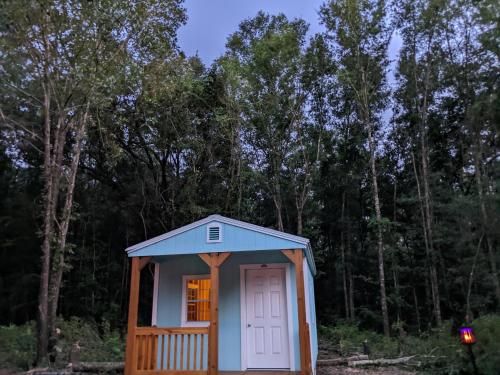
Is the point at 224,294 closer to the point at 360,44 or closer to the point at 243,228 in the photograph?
the point at 243,228

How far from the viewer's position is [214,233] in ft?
19.9

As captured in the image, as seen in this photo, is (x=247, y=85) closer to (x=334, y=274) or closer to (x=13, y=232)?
(x=334, y=274)

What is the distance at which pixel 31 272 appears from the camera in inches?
530

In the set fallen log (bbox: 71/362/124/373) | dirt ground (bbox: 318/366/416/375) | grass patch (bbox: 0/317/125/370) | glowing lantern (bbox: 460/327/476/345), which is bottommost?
dirt ground (bbox: 318/366/416/375)

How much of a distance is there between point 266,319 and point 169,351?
1.72 m

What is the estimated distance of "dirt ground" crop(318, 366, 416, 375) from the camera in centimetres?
691

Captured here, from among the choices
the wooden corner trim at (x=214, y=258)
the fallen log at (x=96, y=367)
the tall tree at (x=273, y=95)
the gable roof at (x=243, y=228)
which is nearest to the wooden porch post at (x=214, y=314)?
the wooden corner trim at (x=214, y=258)

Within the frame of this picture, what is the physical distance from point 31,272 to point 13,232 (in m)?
1.61

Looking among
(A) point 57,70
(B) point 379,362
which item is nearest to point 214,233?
(B) point 379,362

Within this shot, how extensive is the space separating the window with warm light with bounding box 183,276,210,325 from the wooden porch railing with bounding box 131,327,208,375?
2.14 ft

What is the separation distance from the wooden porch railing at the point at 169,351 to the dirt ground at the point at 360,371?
2630 mm

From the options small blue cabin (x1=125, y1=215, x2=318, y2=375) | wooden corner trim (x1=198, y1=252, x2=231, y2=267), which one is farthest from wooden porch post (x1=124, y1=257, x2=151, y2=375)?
wooden corner trim (x1=198, y1=252, x2=231, y2=267)

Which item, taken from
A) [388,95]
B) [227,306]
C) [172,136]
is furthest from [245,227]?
[388,95]

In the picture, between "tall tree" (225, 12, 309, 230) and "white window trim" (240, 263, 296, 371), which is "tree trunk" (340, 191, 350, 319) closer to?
"tall tree" (225, 12, 309, 230)
